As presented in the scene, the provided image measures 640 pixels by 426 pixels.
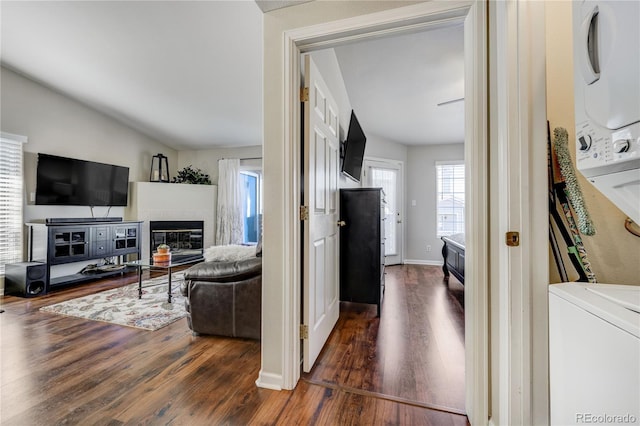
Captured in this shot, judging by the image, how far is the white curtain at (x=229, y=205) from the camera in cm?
577

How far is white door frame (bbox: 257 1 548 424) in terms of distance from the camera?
999 mm

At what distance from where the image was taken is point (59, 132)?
413 centimetres

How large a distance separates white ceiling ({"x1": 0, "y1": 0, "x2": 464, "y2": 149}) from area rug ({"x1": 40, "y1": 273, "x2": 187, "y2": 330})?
270 cm

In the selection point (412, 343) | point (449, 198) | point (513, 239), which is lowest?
point (412, 343)

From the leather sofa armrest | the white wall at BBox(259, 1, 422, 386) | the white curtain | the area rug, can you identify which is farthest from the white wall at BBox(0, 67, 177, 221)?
the white wall at BBox(259, 1, 422, 386)

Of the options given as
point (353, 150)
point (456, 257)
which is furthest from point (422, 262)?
point (353, 150)

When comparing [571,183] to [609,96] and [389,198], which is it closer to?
[609,96]

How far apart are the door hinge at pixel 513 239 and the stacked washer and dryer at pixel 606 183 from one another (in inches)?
8.5

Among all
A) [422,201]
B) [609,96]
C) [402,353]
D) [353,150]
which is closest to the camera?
[609,96]

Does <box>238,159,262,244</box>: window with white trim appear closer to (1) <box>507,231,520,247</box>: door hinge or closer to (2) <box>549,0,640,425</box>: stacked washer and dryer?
(1) <box>507,231,520,247</box>: door hinge

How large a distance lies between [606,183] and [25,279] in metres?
5.04

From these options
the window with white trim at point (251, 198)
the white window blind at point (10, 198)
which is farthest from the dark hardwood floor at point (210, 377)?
the window with white trim at point (251, 198)

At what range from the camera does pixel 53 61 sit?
340cm

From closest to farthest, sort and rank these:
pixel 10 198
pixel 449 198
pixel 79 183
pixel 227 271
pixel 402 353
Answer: pixel 402 353 → pixel 227 271 → pixel 10 198 → pixel 79 183 → pixel 449 198
